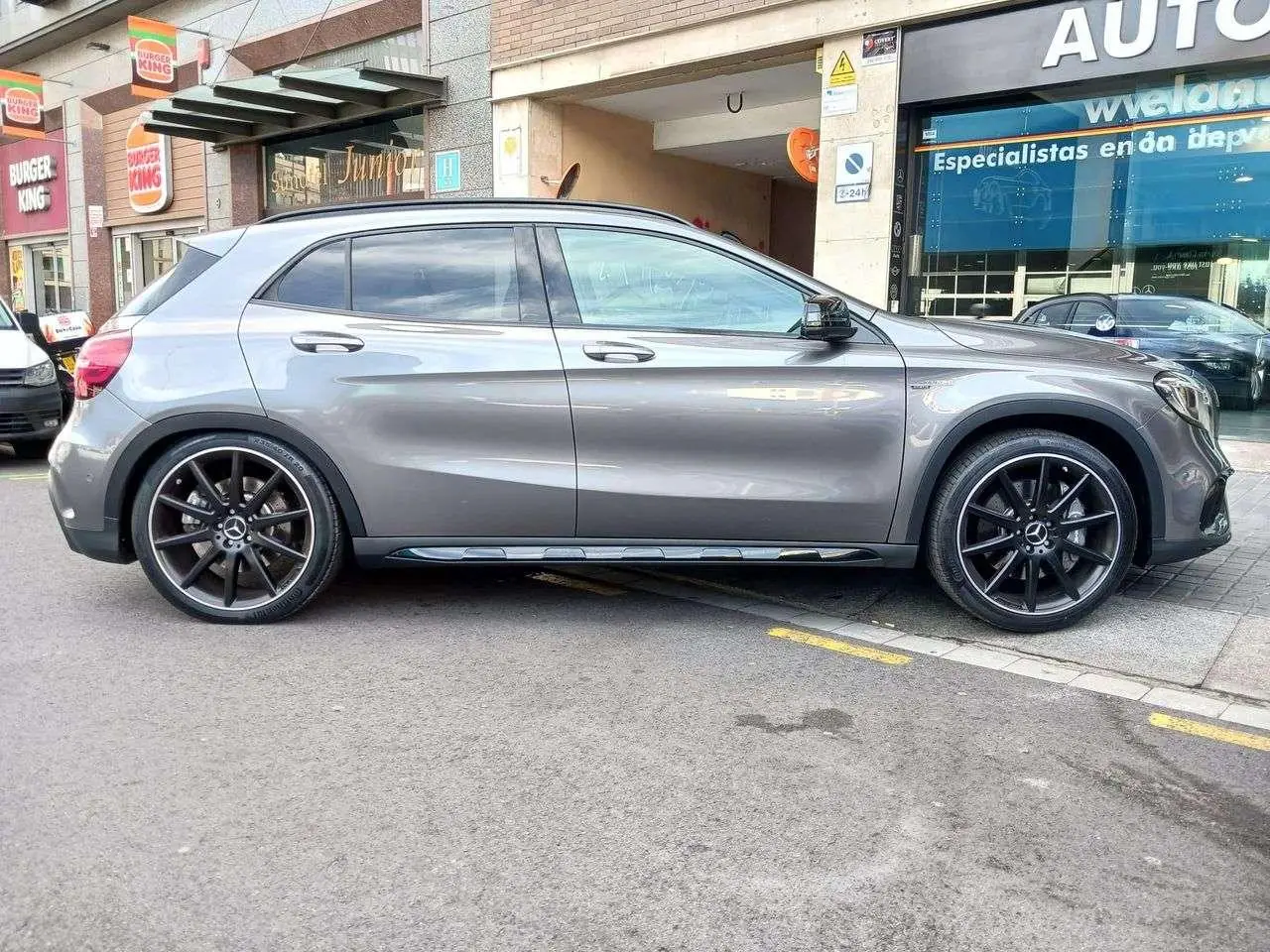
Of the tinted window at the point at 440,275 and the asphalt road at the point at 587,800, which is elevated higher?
the tinted window at the point at 440,275

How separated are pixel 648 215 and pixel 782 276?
649 mm

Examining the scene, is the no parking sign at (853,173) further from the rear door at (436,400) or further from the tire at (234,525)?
the tire at (234,525)

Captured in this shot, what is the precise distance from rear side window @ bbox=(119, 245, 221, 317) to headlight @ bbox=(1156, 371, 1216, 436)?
13.1 ft

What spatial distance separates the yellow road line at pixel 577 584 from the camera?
500 cm

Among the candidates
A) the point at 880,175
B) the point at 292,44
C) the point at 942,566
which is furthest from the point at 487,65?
the point at 942,566

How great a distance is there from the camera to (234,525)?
4285 mm

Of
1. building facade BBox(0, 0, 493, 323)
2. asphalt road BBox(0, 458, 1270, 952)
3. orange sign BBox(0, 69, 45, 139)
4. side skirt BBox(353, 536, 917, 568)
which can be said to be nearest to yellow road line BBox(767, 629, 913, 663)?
asphalt road BBox(0, 458, 1270, 952)

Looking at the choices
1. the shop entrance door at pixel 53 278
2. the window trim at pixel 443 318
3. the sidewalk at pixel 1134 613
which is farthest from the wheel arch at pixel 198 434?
the shop entrance door at pixel 53 278

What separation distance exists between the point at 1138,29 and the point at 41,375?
967 centimetres

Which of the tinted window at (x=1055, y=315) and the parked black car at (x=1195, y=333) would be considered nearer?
the parked black car at (x=1195, y=333)

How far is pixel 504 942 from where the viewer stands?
221cm

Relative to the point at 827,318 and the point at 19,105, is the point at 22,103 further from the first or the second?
the point at 827,318

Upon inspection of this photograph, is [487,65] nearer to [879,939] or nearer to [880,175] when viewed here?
[880,175]

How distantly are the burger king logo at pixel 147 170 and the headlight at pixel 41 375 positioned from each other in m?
11.6
